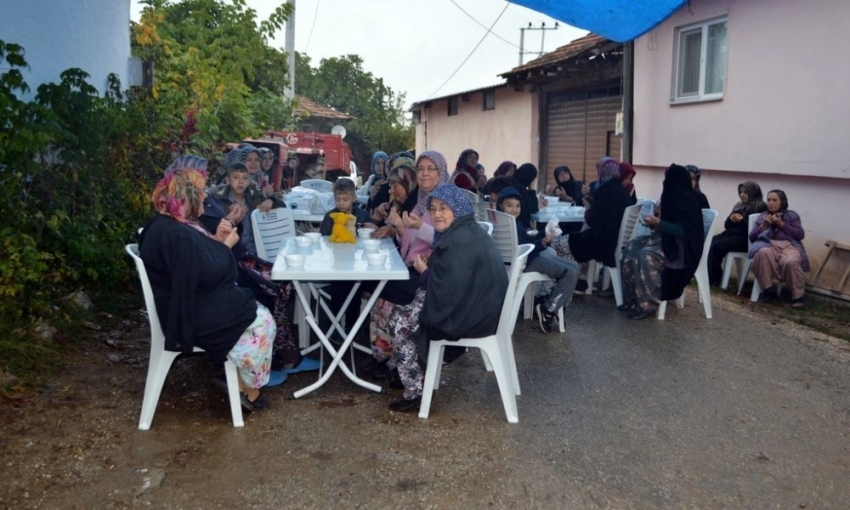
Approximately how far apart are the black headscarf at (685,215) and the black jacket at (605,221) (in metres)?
0.52

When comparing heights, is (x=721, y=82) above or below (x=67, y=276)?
above

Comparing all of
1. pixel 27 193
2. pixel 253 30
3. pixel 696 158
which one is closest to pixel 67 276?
pixel 27 193

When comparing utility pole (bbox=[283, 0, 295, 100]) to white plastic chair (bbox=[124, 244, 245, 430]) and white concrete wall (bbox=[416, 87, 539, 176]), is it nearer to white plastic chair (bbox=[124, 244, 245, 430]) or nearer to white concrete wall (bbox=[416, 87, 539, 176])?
white concrete wall (bbox=[416, 87, 539, 176])

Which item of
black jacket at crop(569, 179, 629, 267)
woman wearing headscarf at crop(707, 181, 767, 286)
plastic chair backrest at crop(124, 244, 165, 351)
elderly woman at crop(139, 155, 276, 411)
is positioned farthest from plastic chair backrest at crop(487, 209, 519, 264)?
woman wearing headscarf at crop(707, 181, 767, 286)

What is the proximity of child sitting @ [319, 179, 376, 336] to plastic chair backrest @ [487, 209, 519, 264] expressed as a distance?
1.04 m

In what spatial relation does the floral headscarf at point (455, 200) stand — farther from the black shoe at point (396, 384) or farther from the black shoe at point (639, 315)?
the black shoe at point (639, 315)

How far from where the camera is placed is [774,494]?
3506mm

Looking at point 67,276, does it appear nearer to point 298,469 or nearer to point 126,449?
point 126,449

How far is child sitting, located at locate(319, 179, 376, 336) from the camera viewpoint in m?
5.55

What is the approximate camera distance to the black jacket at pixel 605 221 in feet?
23.4

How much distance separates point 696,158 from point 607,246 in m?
3.79

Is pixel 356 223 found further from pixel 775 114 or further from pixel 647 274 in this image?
pixel 775 114

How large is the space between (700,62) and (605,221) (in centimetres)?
436

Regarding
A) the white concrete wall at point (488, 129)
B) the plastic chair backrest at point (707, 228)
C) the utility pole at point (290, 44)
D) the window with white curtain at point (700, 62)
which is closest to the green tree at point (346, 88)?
the white concrete wall at point (488, 129)
